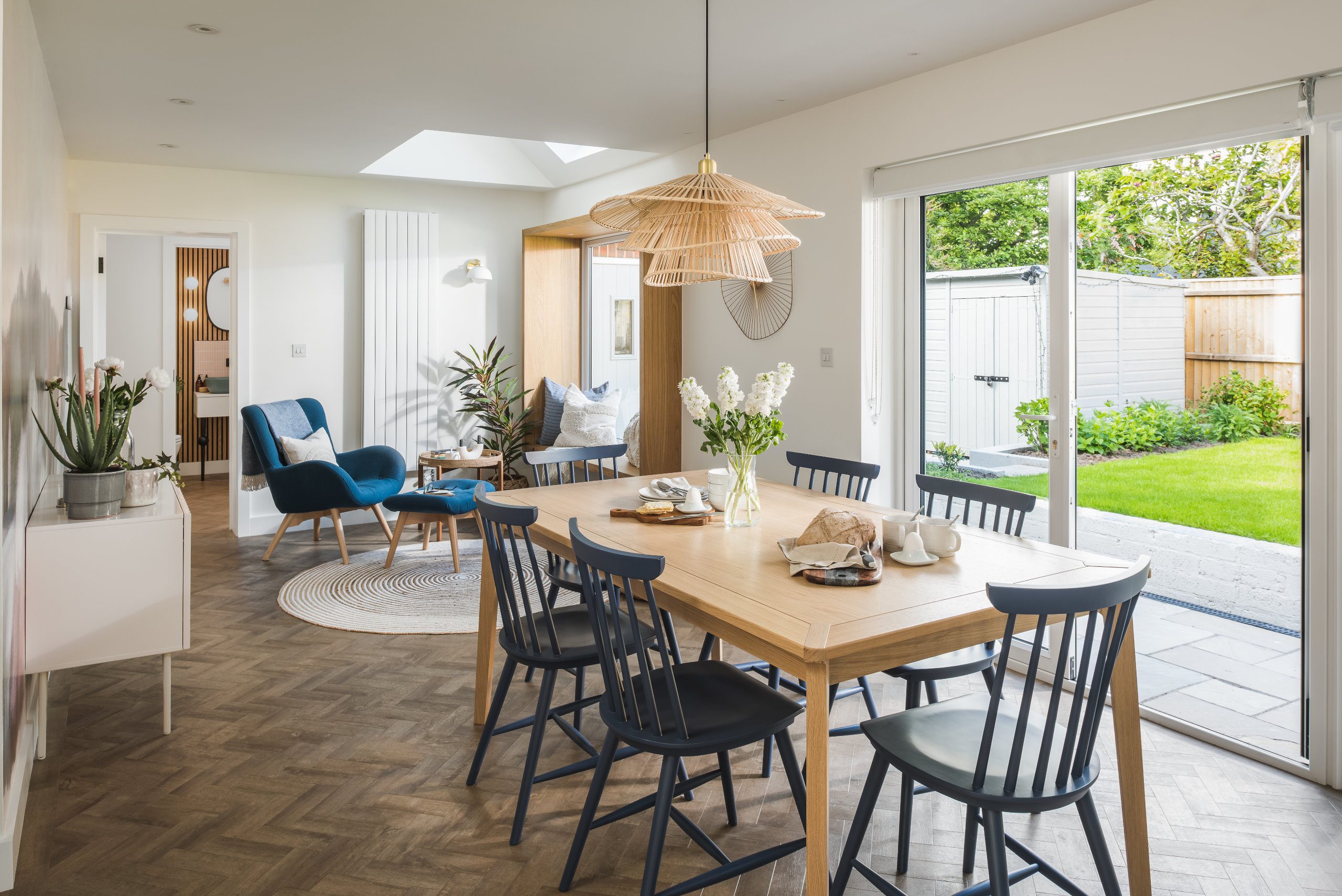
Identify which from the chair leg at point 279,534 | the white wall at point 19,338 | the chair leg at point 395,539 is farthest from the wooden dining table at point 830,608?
the chair leg at point 279,534

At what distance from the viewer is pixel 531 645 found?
2.64 m

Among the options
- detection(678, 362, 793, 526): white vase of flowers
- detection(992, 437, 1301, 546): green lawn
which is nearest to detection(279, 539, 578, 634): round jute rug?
detection(678, 362, 793, 526): white vase of flowers

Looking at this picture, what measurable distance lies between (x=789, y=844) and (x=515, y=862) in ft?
2.42

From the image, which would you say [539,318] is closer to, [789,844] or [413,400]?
[413,400]

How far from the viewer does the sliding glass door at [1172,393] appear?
3.06 meters

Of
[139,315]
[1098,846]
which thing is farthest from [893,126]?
[139,315]

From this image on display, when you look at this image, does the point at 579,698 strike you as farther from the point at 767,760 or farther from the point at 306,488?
the point at 306,488

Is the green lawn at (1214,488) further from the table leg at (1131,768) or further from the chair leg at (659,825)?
the chair leg at (659,825)

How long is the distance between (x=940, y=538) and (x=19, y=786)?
8.92ft

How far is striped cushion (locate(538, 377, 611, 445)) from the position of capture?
7.18 m

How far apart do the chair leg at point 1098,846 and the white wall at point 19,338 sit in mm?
2566

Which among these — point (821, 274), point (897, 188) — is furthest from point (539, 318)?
point (897, 188)

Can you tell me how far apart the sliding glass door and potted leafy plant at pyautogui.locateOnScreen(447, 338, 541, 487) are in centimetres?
404

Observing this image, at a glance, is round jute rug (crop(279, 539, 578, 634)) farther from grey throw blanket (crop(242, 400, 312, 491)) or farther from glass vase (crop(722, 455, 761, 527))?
glass vase (crop(722, 455, 761, 527))
